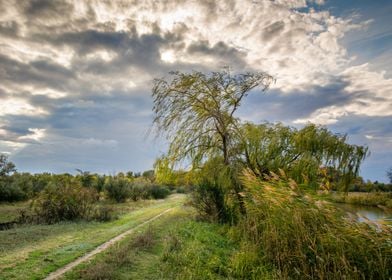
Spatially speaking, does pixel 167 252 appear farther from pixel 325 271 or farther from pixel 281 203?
pixel 325 271

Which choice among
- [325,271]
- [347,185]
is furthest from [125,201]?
[325,271]

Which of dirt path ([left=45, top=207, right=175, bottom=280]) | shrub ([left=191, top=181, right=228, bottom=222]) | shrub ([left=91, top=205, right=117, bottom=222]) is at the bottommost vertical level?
dirt path ([left=45, top=207, right=175, bottom=280])

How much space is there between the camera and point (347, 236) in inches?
273

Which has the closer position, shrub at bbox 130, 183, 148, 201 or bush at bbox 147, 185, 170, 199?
shrub at bbox 130, 183, 148, 201

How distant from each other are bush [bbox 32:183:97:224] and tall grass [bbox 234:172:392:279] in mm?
11259

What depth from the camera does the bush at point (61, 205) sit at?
16.3 m

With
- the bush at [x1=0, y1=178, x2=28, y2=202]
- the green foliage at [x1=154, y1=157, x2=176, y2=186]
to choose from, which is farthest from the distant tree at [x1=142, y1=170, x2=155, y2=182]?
the green foliage at [x1=154, y1=157, x2=176, y2=186]

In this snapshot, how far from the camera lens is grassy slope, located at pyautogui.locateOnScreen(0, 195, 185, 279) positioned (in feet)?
24.7

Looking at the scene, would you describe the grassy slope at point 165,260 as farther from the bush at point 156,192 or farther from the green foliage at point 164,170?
the bush at point 156,192

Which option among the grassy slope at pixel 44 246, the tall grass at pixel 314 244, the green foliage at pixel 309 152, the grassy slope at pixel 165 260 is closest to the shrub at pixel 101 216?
the grassy slope at pixel 44 246

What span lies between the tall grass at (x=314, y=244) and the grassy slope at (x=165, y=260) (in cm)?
88

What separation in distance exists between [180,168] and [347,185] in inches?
405

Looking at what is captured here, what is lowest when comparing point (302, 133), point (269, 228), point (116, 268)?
point (116, 268)

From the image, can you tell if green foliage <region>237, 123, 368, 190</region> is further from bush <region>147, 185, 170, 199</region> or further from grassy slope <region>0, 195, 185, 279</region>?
bush <region>147, 185, 170, 199</region>
